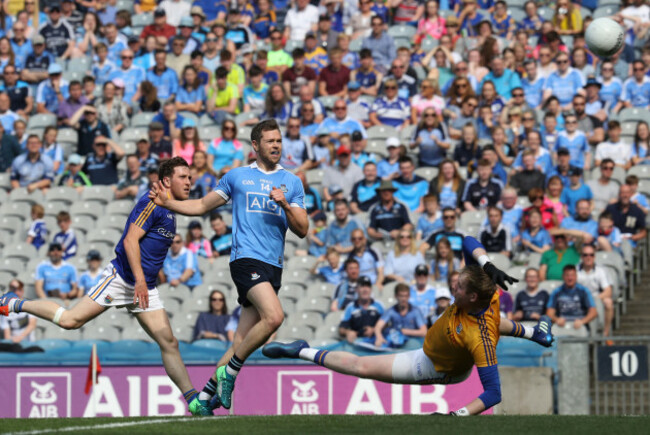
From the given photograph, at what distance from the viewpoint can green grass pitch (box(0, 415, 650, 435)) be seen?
27.4 ft

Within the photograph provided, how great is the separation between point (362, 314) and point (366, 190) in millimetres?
3054

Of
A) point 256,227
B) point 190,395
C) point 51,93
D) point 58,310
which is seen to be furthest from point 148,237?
point 51,93

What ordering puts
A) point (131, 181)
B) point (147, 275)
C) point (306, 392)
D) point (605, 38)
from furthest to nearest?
point (131, 181) < point (306, 392) < point (605, 38) < point (147, 275)

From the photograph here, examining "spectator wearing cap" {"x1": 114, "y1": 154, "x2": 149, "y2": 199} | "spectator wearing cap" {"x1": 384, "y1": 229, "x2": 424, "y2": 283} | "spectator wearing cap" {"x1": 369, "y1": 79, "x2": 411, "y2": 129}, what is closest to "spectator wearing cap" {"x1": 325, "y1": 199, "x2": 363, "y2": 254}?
"spectator wearing cap" {"x1": 384, "y1": 229, "x2": 424, "y2": 283}

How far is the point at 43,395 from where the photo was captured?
15.1 meters

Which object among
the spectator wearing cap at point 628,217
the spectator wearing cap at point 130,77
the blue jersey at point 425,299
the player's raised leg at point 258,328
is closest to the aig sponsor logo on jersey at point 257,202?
the player's raised leg at point 258,328

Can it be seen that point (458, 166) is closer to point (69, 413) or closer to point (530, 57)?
point (530, 57)

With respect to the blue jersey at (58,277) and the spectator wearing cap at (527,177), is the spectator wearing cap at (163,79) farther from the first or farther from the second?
the spectator wearing cap at (527,177)

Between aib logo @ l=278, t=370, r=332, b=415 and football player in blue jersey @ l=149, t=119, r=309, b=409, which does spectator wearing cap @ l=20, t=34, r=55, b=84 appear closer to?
aib logo @ l=278, t=370, r=332, b=415

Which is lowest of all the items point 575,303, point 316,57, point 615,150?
point 575,303

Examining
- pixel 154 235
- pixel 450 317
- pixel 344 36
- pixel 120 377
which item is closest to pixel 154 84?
pixel 344 36

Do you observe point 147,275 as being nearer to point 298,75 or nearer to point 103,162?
point 103,162

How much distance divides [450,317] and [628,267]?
7.96 metres

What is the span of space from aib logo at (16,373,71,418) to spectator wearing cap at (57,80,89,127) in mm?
7798
